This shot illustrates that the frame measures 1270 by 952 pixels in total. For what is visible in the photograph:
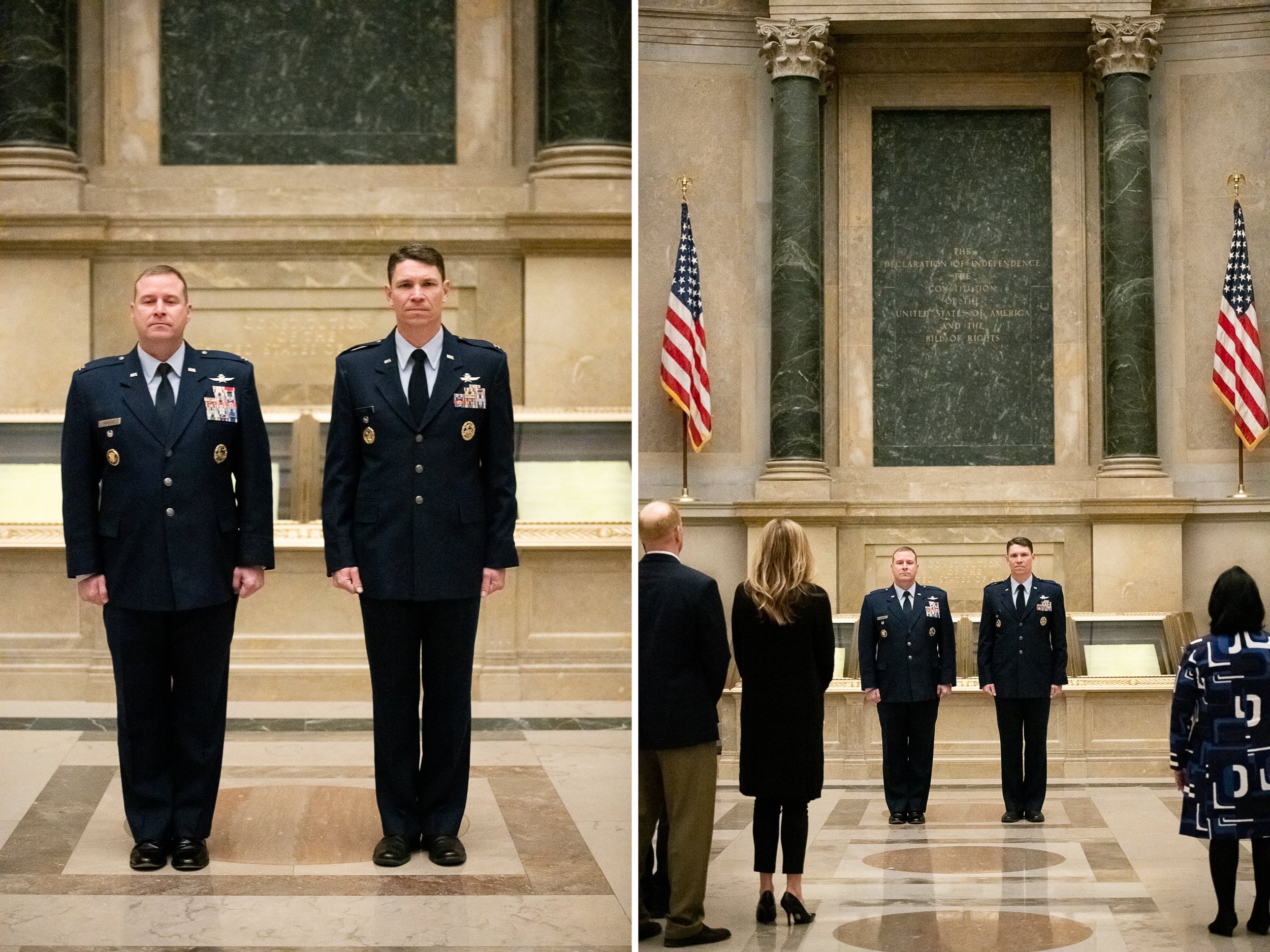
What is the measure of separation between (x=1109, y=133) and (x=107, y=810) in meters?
4.22

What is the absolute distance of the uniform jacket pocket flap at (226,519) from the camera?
5395 mm

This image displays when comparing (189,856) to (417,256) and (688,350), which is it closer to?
(417,256)

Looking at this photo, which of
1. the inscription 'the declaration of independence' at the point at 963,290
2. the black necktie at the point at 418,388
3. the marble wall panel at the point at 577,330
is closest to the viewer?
the black necktie at the point at 418,388

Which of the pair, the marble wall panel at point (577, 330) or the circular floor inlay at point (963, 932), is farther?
the marble wall panel at point (577, 330)

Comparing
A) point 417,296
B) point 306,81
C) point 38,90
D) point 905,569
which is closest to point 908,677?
point 905,569

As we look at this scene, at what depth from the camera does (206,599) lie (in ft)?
17.3

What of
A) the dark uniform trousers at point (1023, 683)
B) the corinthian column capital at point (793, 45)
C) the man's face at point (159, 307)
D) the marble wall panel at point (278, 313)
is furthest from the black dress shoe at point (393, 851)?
the marble wall panel at point (278, 313)

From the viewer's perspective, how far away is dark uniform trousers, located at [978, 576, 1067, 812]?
5340mm

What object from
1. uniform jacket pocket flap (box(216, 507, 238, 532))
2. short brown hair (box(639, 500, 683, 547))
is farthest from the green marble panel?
short brown hair (box(639, 500, 683, 547))

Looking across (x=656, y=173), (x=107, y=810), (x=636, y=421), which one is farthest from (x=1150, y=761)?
(x=107, y=810)

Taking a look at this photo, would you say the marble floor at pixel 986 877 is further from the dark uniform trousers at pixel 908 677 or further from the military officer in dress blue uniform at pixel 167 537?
the military officer in dress blue uniform at pixel 167 537

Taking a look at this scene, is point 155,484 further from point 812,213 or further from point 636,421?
point 812,213

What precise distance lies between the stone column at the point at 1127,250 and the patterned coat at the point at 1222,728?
0.67 metres

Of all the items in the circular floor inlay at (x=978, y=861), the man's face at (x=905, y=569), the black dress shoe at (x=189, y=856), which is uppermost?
the man's face at (x=905, y=569)
